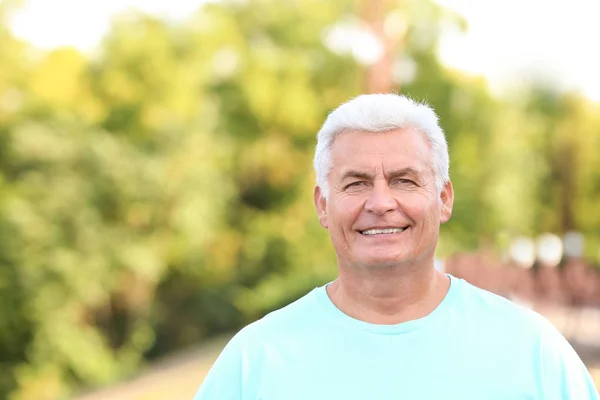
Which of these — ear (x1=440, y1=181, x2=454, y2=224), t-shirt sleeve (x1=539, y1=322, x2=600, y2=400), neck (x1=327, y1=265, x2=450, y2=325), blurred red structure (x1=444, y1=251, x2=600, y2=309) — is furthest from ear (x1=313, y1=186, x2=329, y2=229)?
blurred red structure (x1=444, y1=251, x2=600, y2=309)

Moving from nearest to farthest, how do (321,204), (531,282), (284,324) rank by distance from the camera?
(284,324) < (321,204) < (531,282)

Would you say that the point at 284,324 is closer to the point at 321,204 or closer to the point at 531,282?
the point at 321,204

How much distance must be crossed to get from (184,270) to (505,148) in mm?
10567

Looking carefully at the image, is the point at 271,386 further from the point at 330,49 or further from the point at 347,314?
the point at 330,49

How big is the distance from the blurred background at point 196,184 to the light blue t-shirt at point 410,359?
8151mm

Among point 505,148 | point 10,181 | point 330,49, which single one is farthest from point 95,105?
point 505,148

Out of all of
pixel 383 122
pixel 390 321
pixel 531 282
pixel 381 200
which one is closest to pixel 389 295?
pixel 390 321

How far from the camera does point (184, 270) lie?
19.4 meters

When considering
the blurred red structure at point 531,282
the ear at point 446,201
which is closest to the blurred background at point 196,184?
the blurred red structure at point 531,282

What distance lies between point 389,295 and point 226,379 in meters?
0.40

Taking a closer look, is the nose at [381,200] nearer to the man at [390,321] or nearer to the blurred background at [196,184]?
the man at [390,321]

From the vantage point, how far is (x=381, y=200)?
1.81 metres

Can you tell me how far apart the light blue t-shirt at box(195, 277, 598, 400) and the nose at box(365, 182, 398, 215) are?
0.83ft

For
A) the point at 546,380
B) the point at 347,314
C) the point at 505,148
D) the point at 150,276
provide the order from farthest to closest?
1. the point at 505,148
2. the point at 150,276
3. the point at 347,314
4. the point at 546,380
